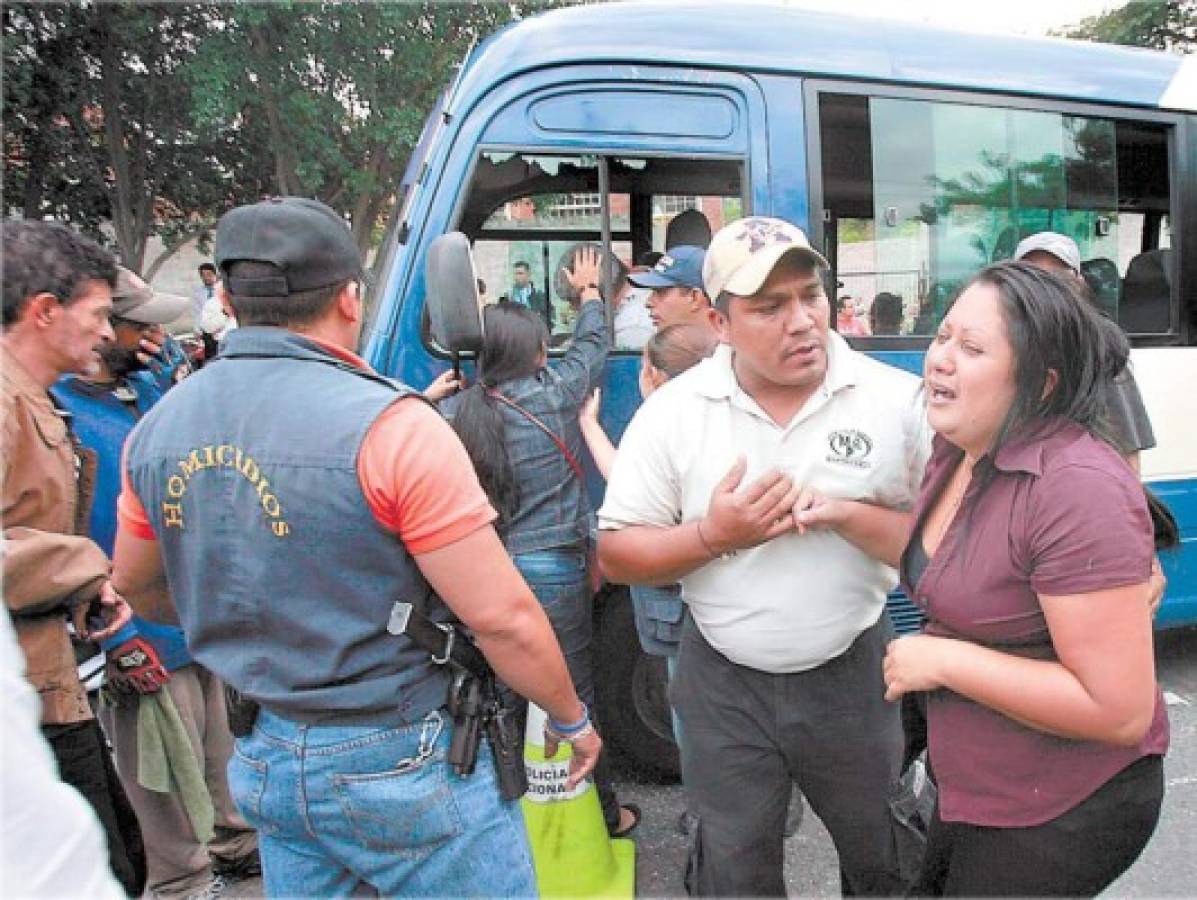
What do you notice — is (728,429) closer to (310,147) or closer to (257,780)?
(257,780)

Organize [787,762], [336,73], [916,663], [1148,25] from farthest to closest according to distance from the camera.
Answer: [1148,25]
[336,73]
[787,762]
[916,663]

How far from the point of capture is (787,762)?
6.58ft

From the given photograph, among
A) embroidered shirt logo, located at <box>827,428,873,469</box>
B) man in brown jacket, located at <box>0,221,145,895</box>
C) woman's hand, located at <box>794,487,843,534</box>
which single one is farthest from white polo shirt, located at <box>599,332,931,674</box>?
man in brown jacket, located at <box>0,221,145,895</box>

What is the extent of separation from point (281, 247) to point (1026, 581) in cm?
136

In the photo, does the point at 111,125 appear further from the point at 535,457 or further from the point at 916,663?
the point at 916,663

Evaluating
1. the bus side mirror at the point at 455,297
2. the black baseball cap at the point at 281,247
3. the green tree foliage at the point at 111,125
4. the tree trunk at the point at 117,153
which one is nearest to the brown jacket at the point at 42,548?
the black baseball cap at the point at 281,247

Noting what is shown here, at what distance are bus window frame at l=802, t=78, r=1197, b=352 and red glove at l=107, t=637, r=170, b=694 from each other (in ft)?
8.42

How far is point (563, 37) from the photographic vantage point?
309 cm

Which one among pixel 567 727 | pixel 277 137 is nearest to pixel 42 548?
pixel 567 727

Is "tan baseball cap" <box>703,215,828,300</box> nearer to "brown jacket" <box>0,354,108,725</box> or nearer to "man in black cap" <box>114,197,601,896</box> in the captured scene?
"man in black cap" <box>114,197,601,896</box>

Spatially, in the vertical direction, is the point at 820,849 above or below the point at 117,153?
below

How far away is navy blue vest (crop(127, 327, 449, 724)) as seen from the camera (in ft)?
4.75

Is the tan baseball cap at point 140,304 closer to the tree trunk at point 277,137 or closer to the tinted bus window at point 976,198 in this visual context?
the tinted bus window at point 976,198

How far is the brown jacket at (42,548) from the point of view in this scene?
1984 millimetres
